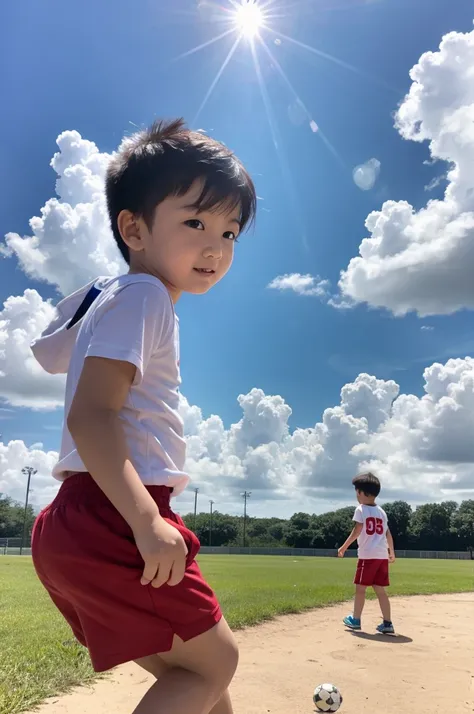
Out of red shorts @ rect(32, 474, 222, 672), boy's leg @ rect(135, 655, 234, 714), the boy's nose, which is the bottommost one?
boy's leg @ rect(135, 655, 234, 714)

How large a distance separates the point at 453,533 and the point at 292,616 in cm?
9540

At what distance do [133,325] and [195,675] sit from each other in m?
1.03

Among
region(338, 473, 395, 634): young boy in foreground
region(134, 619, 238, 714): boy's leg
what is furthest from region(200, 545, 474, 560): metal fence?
region(134, 619, 238, 714): boy's leg

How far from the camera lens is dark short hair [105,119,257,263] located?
189cm

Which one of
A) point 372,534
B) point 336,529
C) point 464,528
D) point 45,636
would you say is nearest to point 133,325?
point 45,636

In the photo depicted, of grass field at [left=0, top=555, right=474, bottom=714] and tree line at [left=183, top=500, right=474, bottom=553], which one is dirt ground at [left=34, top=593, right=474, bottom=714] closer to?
grass field at [left=0, top=555, right=474, bottom=714]

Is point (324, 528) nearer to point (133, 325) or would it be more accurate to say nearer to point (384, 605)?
point (384, 605)

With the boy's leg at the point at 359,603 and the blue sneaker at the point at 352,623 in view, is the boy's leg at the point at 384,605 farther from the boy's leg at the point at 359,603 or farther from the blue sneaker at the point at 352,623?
the blue sneaker at the point at 352,623

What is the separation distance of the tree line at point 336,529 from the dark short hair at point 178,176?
8582 centimetres

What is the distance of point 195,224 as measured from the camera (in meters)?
1.90

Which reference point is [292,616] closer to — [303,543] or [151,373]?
[151,373]

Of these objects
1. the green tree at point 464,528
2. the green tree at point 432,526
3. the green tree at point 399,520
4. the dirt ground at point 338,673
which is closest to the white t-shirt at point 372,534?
the dirt ground at point 338,673

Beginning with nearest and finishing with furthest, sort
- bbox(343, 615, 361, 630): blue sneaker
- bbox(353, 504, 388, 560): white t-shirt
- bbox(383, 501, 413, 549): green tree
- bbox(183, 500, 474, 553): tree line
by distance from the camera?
bbox(343, 615, 361, 630): blue sneaker < bbox(353, 504, 388, 560): white t-shirt < bbox(183, 500, 474, 553): tree line < bbox(383, 501, 413, 549): green tree

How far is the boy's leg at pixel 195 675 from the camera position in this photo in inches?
62.2
